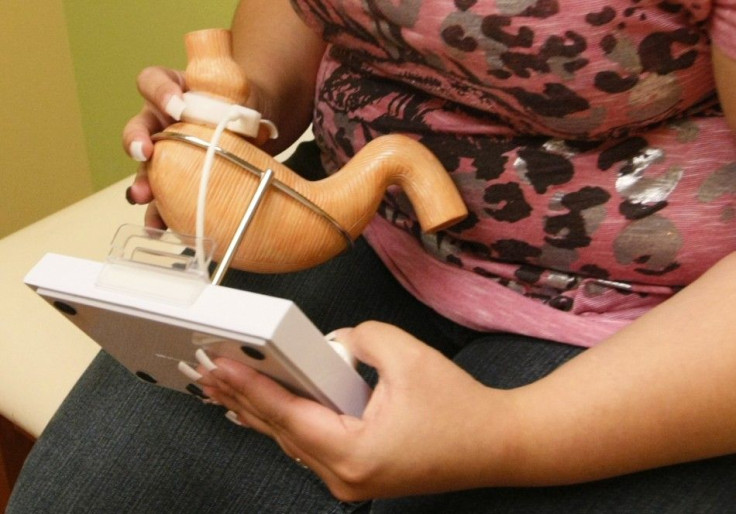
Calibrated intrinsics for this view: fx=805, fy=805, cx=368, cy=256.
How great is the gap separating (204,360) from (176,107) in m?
0.18

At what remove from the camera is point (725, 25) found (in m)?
0.42

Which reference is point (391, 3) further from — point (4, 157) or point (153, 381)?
point (4, 157)

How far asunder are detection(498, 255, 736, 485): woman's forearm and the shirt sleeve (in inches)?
4.8

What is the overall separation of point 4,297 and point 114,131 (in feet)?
2.58

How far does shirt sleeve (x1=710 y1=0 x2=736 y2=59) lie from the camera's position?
16.5 inches

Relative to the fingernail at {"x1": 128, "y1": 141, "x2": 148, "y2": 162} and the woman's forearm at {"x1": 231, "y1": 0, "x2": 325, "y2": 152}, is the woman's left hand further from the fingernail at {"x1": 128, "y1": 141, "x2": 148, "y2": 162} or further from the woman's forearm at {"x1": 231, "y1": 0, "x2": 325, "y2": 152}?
the woman's forearm at {"x1": 231, "y1": 0, "x2": 325, "y2": 152}

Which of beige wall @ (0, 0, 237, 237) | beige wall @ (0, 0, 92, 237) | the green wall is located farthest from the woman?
beige wall @ (0, 0, 92, 237)

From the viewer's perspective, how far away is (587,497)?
481 millimetres

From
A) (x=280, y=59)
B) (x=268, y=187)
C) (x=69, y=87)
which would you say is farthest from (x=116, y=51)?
(x=268, y=187)

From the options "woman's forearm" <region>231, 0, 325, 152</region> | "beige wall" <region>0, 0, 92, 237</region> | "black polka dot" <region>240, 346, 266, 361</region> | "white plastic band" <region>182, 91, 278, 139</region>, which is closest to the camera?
"black polka dot" <region>240, 346, 266, 361</region>

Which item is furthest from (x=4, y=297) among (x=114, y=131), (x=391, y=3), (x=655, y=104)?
(x=114, y=131)

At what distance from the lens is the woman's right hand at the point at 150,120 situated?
52 cm

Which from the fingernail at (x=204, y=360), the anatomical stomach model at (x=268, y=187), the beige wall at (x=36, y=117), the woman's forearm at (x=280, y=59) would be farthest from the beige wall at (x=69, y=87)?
the fingernail at (x=204, y=360)

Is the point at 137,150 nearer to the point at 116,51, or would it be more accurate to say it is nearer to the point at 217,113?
the point at 217,113
